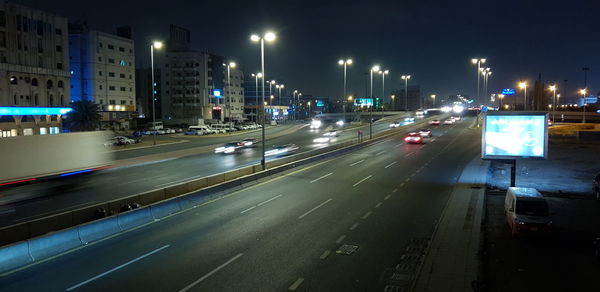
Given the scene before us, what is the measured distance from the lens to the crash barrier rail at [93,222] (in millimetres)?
13078

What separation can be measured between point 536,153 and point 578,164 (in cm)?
1770

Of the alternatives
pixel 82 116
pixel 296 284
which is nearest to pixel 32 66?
pixel 82 116

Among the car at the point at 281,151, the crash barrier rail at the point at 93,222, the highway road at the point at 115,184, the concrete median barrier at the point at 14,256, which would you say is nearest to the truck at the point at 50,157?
the highway road at the point at 115,184

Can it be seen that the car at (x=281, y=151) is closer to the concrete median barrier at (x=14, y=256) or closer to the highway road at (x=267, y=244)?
the highway road at (x=267, y=244)

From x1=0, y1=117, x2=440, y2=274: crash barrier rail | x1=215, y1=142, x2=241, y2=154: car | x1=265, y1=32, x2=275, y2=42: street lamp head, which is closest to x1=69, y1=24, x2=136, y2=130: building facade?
x1=215, y1=142, x2=241, y2=154: car

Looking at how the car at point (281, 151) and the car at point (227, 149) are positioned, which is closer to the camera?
the car at point (281, 151)

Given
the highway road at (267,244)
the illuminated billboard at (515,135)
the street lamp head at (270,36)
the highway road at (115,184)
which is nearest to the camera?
the highway road at (267,244)

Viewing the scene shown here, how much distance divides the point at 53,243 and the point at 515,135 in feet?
74.4

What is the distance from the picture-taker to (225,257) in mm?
13578

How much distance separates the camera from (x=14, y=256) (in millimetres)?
12641

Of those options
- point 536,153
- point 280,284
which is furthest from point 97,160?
point 536,153

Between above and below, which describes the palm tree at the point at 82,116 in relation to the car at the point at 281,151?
above

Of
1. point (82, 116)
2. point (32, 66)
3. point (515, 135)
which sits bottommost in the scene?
point (515, 135)

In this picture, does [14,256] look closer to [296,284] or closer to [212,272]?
[212,272]
